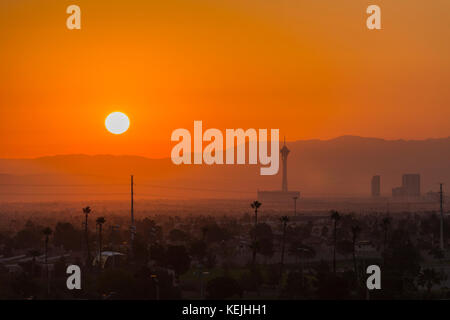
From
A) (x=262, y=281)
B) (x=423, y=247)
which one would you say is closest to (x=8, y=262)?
(x=262, y=281)

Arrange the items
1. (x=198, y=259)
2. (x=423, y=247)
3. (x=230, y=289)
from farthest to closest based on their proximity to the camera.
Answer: (x=423, y=247) → (x=198, y=259) → (x=230, y=289)

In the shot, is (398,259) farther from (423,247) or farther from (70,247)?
A: (70,247)

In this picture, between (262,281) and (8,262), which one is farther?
(8,262)

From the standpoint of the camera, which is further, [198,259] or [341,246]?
[341,246]

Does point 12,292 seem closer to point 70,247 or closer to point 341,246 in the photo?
point 70,247

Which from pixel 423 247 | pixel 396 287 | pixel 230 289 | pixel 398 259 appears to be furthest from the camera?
pixel 423 247

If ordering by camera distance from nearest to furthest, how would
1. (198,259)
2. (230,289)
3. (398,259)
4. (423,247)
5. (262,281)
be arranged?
(230,289)
(262,281)
(398,259)
(198,259)
(423,247)
